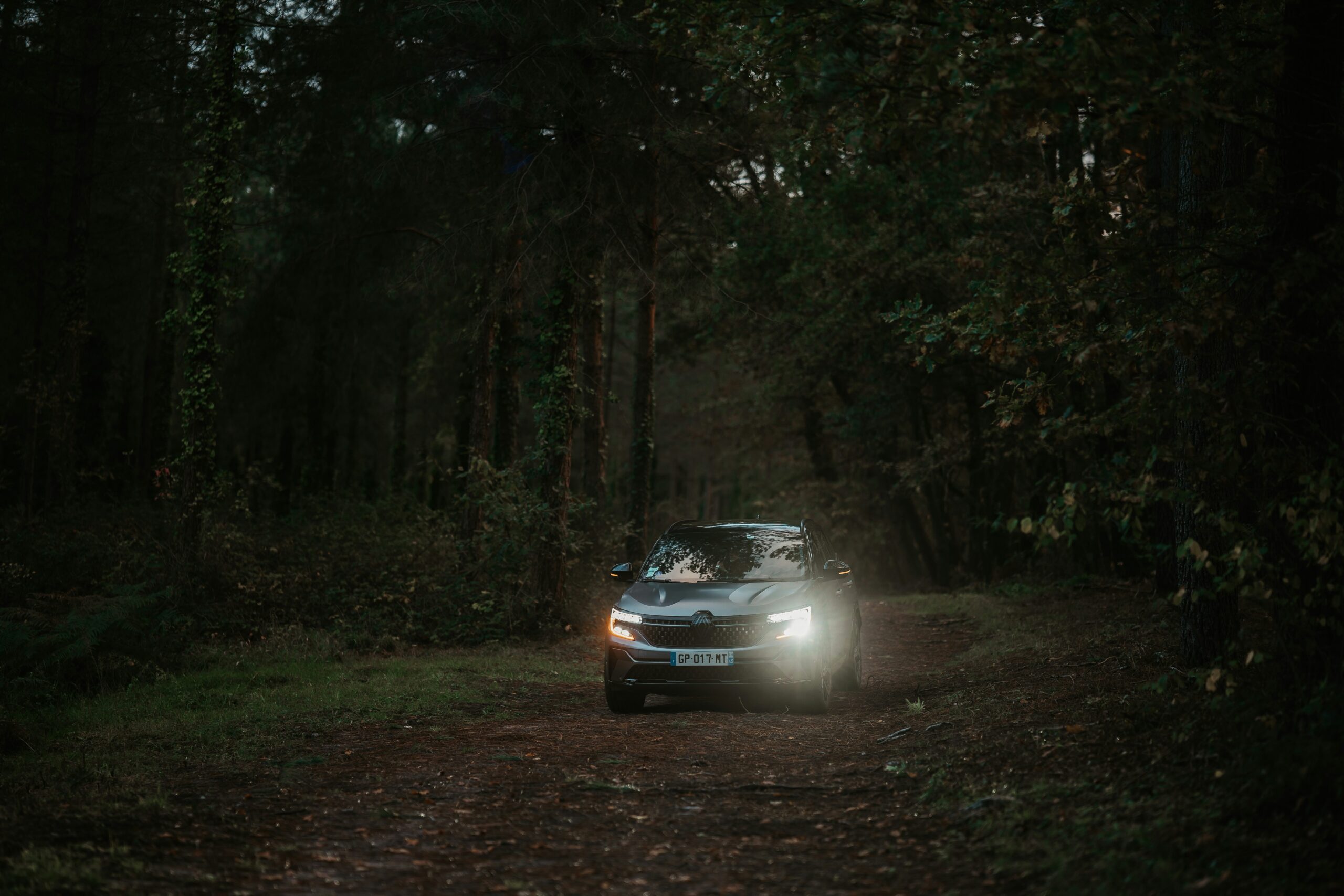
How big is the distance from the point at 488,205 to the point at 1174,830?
44.5 feet

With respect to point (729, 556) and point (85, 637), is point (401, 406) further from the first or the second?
point (729, 556)

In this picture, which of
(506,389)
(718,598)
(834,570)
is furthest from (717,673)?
(506,389)

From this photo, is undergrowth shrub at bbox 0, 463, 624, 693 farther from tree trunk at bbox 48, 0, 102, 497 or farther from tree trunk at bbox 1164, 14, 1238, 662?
tree trunk at bbox 1164, 14, 1238, 662

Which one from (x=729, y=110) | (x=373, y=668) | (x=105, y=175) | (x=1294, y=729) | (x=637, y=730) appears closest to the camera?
(x=1294, y=729)

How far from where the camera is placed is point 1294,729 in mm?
5922

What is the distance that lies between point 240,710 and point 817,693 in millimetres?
5574

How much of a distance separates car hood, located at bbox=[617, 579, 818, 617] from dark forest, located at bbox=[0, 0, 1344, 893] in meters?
1.04

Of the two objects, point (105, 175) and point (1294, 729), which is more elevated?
point (105, 175)

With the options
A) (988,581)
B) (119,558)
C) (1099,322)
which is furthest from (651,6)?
(988,581)

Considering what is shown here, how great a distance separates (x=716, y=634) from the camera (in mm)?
9750

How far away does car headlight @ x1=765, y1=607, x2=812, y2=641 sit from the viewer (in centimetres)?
970

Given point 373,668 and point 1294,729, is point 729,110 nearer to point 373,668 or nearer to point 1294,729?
point 373,668

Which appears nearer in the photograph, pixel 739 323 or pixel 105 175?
pixel 105 175

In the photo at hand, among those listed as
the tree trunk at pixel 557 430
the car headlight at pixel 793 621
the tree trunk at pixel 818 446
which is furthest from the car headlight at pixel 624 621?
the tree trunk at pixel 818 446
